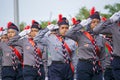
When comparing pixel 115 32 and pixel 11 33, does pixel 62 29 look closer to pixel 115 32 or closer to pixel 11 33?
pixel 115 32

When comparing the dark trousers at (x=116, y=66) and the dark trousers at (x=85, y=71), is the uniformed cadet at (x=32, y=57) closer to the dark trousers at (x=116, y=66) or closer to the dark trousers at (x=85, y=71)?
the dark trousers at (x=85, y=71)

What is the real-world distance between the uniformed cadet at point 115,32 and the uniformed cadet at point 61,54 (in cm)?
132

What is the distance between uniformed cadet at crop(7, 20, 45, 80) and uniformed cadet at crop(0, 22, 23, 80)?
494 millimetres

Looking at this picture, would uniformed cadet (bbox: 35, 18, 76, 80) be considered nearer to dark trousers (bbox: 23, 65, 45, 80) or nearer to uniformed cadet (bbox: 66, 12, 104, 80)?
uniformed cadet (bbox: 66, 12, 104, 80)

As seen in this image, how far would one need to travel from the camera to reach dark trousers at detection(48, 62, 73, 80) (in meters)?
10.5

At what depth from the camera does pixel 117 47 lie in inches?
363

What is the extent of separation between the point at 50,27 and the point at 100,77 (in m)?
1.91

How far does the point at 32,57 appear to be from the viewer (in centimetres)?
1129

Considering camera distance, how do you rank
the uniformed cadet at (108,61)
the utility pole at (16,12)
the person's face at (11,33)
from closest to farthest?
the uniformed cadet at (108,61), the person's face at (11,33), the utility pole at (16,12)

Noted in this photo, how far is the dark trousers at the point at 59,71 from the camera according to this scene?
10.5m

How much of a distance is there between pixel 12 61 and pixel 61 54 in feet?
6.95

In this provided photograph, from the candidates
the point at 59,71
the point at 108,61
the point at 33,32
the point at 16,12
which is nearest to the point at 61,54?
the point at 59,71

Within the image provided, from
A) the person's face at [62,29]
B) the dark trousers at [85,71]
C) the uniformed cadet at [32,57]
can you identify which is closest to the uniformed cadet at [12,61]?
the uniformed cadet at [32,57]

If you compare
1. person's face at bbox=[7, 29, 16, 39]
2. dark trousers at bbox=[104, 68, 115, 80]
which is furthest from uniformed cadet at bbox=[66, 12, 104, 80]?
person's face at bbox=[7, 29, 16, 39]
